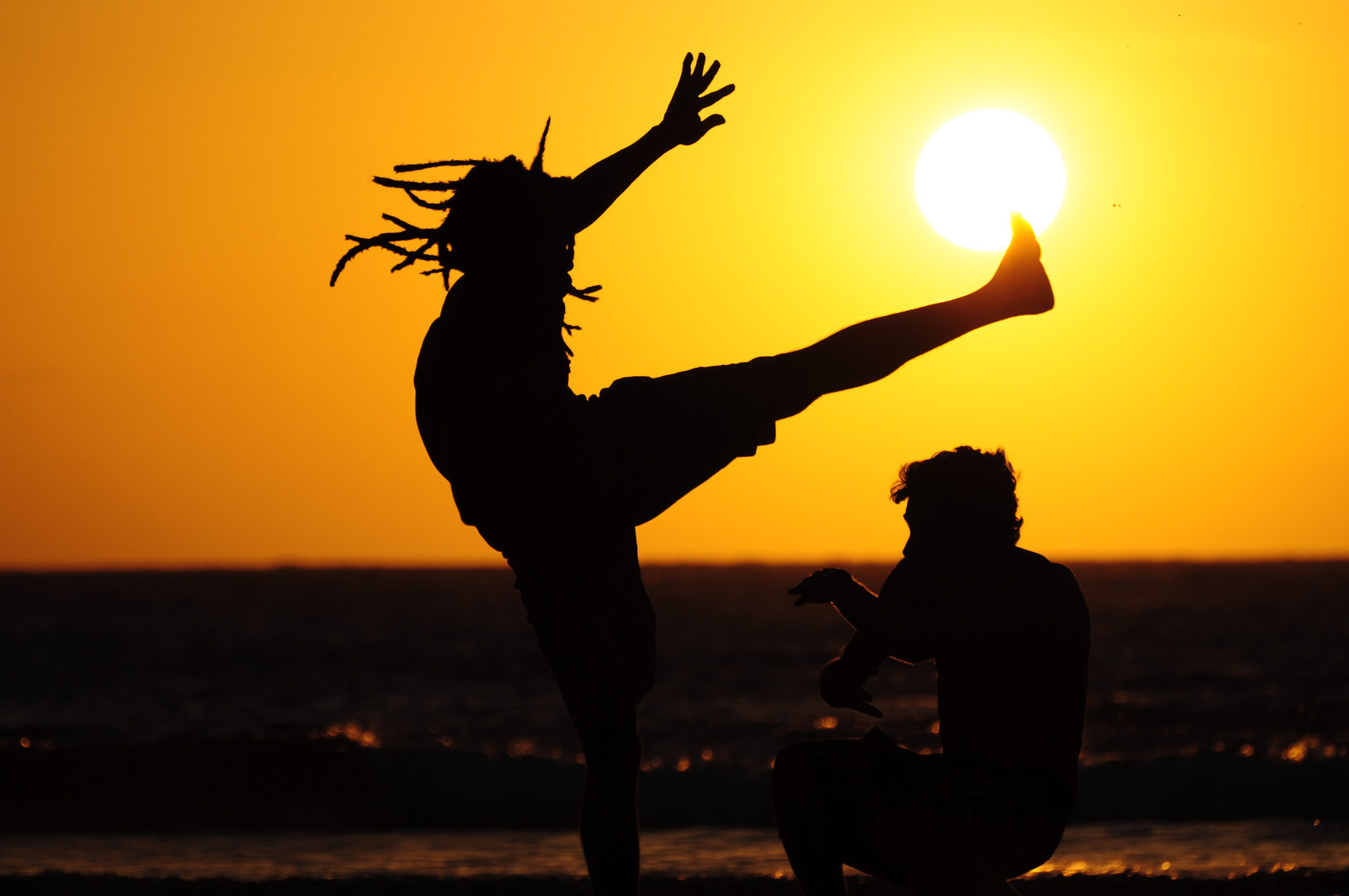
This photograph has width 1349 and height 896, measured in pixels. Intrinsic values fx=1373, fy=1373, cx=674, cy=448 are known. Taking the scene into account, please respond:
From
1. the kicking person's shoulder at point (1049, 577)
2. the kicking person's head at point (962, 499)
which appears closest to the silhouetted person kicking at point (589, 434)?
the kicking person's head at point (962, 499)

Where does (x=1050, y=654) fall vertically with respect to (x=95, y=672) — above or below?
above

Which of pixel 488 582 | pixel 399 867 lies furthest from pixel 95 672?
pixel 488 582

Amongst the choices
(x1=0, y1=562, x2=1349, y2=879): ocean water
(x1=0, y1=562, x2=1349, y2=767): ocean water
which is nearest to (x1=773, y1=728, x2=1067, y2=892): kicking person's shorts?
(x1=0, y1=562, x2=1349, y2=879): ocean water

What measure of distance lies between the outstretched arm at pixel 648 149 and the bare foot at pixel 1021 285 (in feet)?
2.68

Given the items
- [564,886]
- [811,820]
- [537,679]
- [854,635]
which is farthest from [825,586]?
[537,679]

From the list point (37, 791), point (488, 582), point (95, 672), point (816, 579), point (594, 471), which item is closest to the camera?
point (816, 579)

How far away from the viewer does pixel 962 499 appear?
3186mm

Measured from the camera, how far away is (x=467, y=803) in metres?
12.8

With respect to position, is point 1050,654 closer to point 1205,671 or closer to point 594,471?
point 594,471

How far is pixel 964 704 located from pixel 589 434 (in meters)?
1.08

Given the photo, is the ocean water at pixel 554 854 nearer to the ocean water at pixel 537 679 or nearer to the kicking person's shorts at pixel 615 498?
the kicking person's shorts at pixel 615 498

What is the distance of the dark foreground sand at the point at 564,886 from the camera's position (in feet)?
21.4

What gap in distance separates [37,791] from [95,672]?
1475cm

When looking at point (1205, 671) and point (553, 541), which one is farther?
point (1205, 671)
